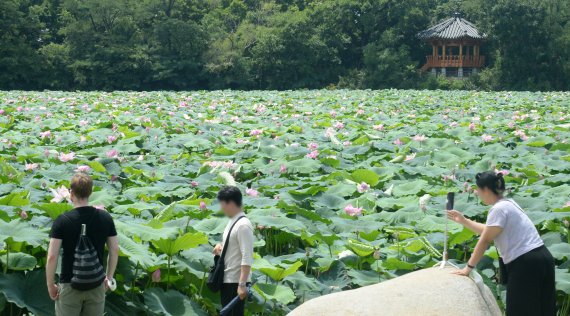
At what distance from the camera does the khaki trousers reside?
334 cm

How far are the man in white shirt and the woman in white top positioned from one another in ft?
3.39

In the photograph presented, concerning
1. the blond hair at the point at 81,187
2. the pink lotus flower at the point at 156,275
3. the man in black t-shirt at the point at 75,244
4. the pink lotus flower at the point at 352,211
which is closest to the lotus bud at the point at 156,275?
the pink lotus flower at the point at 156,275

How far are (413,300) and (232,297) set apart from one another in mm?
882

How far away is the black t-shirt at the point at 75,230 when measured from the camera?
129 inches

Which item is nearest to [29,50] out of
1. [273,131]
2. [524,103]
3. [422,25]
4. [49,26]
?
[49,26]

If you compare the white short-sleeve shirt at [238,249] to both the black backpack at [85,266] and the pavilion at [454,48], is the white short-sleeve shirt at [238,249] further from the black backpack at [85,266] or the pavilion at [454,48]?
the pavilion at [454,48]

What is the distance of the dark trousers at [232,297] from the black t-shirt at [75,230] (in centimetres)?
61

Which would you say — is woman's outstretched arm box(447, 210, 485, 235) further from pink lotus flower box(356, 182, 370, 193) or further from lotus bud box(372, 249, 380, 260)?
pink lotus flower box(356, 182, 370, 193)

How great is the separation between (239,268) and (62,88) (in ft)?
112

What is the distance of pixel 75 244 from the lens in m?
3.31

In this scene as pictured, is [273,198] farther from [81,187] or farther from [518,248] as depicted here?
[81,187]

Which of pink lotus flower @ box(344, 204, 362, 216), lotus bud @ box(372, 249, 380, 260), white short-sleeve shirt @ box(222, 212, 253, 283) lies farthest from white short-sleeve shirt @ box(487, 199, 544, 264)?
pink lotus flower @ box(344, 204, 362, 216)

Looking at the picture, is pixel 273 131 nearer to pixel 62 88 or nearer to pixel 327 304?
pixel 327 304

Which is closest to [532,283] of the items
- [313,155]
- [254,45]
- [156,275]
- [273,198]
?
[156,275]
